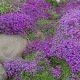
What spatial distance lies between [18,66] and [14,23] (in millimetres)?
1718

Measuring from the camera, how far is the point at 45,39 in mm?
9578

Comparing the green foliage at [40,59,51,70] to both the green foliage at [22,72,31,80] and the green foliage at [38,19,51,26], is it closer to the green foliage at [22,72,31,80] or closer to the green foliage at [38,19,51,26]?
the green foliage at [22,72,31,80]

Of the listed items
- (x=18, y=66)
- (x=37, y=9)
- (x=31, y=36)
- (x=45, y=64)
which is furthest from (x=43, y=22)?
(x=18, y=66)

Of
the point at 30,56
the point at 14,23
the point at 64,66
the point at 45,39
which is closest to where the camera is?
the point at 64,66

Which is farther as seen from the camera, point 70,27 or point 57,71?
point 70,27

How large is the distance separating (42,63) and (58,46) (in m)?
0.62

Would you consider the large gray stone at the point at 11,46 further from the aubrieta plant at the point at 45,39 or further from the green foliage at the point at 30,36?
the green foliage at the point at 30,36

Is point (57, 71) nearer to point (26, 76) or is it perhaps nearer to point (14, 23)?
point (26, 76)

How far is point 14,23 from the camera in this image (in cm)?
946

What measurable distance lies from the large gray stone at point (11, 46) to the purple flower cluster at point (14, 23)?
0.57ft

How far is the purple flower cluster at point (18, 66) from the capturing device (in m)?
8.12

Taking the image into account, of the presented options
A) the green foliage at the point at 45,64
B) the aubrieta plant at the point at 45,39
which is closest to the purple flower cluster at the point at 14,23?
the aubrieta plant at the point at 45,39

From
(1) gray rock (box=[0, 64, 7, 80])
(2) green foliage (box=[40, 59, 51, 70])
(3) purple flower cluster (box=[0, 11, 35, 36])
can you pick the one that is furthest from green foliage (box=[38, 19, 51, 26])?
(1) gray rock (box=[0, 64, 7, 80])

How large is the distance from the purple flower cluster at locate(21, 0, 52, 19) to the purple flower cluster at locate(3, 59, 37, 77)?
249cm
